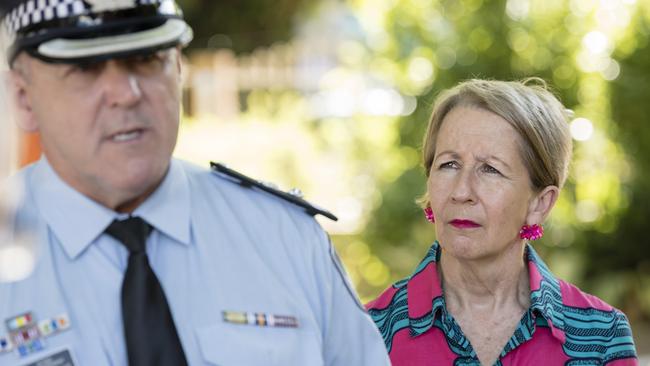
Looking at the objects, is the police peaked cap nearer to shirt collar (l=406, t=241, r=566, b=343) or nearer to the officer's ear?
the officer's ear

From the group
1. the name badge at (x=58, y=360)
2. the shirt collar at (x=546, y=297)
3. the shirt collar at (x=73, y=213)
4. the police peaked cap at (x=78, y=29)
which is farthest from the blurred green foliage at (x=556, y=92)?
the name badge at (x=58, y=360)

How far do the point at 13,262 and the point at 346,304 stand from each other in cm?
73

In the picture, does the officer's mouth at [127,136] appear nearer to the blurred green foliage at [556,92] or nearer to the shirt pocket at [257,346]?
the shirt pocket at [257,346]

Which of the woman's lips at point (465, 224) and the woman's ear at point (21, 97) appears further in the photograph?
the woman's lips at point (465, 224)

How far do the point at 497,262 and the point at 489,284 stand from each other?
0.07 m

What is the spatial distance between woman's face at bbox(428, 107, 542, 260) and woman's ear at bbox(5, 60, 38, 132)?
1.34m

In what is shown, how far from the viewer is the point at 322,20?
611 inches

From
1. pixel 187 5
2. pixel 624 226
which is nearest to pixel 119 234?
pixel 624 226

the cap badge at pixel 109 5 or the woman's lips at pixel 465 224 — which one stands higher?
the cap badge at pixel 109 5

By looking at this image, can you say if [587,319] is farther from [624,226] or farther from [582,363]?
[624,226]

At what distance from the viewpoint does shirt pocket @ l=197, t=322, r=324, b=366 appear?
2.22m

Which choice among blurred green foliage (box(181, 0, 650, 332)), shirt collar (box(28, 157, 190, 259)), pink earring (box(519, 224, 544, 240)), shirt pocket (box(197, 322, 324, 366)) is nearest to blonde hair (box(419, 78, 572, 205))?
pink earring (box(519, 224, 544, 240))

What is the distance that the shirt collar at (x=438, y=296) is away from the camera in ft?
10.2

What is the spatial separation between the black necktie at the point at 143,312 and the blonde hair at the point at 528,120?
4.30 ft
